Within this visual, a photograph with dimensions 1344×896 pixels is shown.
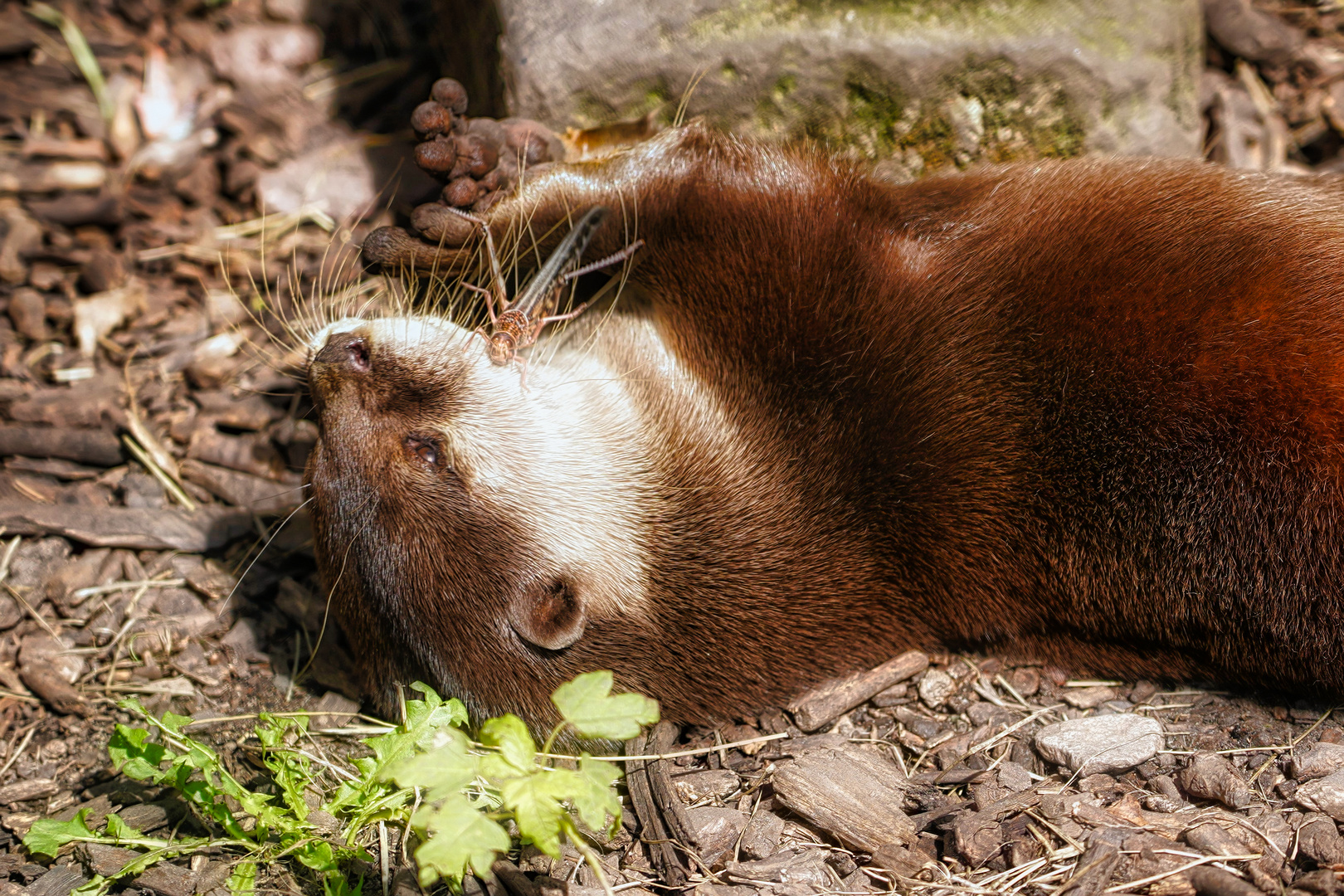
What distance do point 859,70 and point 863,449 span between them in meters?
1.41

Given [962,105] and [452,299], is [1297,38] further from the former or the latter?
[452,299]

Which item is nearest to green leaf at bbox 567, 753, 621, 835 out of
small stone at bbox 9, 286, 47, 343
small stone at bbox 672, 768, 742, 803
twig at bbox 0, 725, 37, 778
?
small stone at bbox 672, 768, 742, 803

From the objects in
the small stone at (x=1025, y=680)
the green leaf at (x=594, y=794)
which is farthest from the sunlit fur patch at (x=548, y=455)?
the small stone at (x=1025, y=680)

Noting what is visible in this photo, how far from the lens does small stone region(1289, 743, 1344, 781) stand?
242 cm

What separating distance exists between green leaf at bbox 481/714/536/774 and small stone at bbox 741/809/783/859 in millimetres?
690

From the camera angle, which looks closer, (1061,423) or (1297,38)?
(1061,423)

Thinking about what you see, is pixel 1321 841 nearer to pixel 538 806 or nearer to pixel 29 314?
pixel 538 806

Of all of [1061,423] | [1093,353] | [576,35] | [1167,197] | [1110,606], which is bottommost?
[1110,606]

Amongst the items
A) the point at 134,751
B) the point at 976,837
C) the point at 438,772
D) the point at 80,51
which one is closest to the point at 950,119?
the point at 976,837

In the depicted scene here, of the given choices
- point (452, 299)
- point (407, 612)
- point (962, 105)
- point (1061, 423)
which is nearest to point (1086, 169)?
point (962, 105)

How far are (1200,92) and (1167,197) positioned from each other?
1745 millimetres

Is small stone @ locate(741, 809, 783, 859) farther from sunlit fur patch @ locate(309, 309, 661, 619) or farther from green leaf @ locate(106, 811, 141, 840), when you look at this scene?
green leaf @ locate(106, 811, 141, 840)

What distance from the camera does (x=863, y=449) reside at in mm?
2793

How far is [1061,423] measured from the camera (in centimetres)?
266
